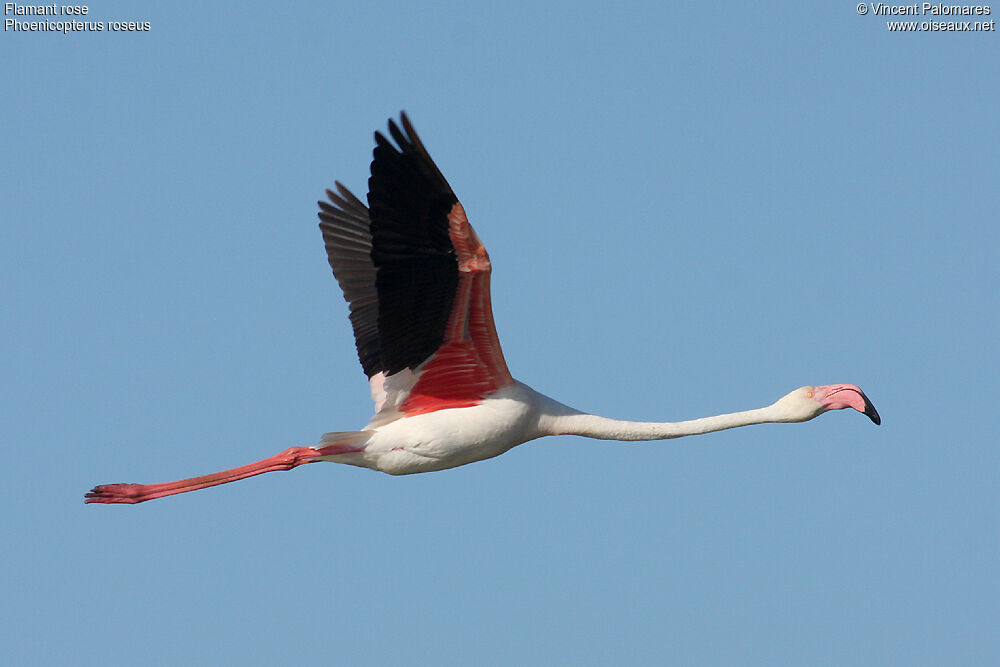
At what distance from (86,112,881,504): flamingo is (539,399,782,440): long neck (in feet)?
0.04

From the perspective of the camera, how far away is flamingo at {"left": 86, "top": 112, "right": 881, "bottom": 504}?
12016mm

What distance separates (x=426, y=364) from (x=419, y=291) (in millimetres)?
1255

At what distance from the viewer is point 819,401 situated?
14375mm

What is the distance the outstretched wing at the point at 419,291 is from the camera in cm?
1190

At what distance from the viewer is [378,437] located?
13656 mm

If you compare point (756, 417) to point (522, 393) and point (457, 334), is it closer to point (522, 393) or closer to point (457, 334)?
point (522, 393)

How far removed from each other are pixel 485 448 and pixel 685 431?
6.92 feet

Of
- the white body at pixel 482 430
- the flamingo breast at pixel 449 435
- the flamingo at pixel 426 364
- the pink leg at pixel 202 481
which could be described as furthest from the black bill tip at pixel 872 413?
the pink leg at pixel 202 481

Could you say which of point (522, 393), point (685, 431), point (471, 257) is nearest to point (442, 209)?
point (471, 257)

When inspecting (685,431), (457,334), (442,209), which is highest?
(442,209)

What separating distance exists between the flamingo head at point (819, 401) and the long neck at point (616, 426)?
531 mm

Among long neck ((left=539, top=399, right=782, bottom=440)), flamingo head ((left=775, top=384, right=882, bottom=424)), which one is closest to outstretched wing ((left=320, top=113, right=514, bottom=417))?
long neck ((left=539, top=399, right=782, bottom=440))

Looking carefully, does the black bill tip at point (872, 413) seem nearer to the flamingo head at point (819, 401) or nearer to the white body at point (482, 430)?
the flamingo head at point (819, 401)

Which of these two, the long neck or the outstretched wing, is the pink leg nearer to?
the outstretched wing
